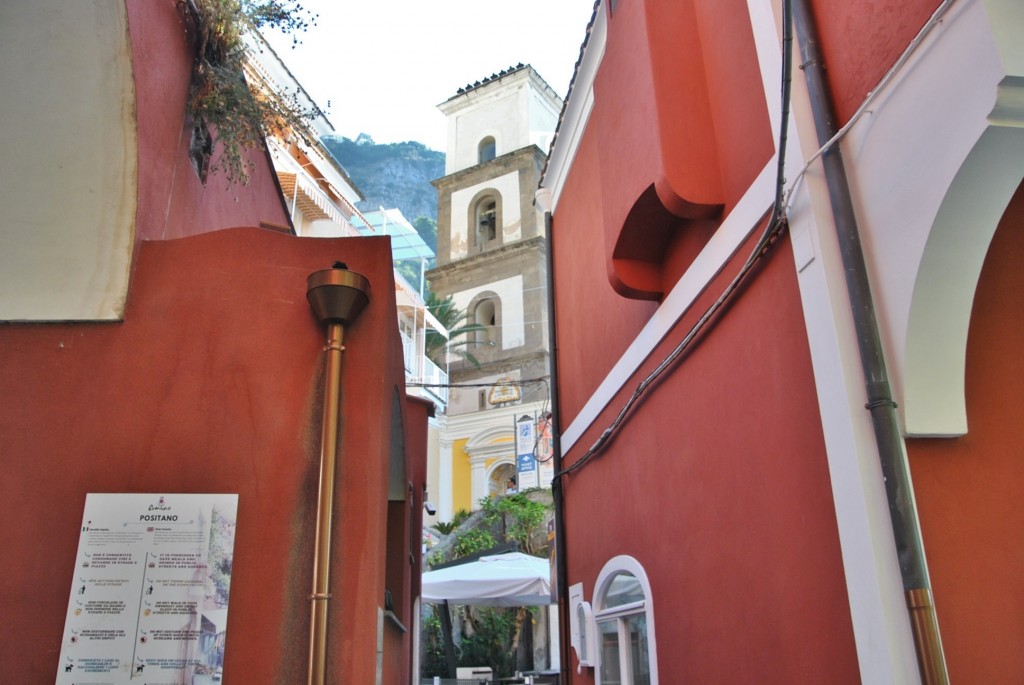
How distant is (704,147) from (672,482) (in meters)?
2.22

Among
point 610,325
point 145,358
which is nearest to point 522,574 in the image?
point 610,325

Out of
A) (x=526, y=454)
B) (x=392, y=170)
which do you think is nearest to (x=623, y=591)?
(x=526, y=454)

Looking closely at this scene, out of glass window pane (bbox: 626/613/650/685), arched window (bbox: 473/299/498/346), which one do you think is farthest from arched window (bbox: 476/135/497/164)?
glass window pane (bbox: 626/613/650/685)

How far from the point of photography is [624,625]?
644 centimetres

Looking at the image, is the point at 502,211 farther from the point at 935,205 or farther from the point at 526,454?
the point at 935,205

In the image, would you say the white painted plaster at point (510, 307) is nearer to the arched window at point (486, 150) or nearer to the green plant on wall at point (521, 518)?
the arched window at point (486, 150)

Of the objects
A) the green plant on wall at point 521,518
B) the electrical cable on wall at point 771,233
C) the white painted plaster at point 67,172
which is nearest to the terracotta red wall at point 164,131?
the white painted plaster at point 67,172

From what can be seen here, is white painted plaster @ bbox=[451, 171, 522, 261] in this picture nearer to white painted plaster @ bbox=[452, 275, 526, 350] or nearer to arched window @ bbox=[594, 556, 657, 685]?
white painted plaster @ bbox=[452, 275, 526, 350]

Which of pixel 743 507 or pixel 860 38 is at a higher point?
pixel 860 38

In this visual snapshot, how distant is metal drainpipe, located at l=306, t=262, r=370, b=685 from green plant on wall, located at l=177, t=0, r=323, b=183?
181cm

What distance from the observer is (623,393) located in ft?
22.0

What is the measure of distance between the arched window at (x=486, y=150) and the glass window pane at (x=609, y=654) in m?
28.0

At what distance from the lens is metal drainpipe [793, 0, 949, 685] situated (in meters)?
2.86

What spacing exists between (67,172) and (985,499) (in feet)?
16.0
